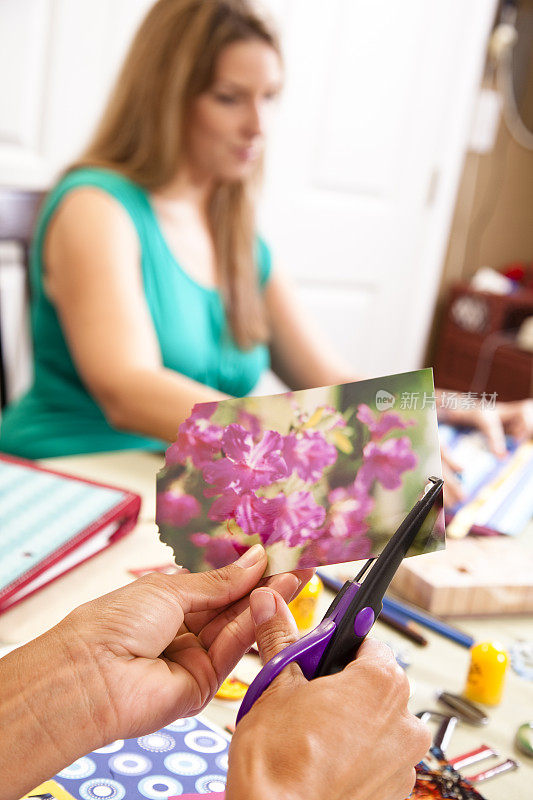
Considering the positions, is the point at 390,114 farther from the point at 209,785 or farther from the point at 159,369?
the point at 209,785

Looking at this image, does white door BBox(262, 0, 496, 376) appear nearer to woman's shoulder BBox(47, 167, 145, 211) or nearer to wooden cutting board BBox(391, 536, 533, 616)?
woman's shoulder BBox(47, 167, 145, 211)

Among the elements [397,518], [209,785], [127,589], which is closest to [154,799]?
[209,785]

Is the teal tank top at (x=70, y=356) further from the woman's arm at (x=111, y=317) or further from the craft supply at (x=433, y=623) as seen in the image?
the craft supply at (x=433, y=623)

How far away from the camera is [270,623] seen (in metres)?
0.56

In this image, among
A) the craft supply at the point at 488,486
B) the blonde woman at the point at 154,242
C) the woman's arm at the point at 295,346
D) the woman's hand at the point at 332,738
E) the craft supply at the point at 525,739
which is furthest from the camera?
the woman's arm at the point at 295,346

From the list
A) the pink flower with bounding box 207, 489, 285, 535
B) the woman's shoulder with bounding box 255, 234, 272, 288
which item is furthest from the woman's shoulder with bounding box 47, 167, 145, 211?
the pink flower with bounding box 207, 489, 285, 535

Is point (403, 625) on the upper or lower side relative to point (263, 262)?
lower

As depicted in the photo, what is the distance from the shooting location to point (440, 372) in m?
3.27

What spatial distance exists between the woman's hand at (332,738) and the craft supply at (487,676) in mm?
234

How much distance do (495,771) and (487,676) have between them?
0.31 ft

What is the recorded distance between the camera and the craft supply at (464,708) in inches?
27.1

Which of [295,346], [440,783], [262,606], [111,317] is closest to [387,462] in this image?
[262,606]

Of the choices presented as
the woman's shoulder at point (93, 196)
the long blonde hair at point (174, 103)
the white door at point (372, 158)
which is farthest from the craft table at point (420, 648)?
the white door at point (372, 158)

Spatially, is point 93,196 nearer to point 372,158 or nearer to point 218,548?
point 218,548
